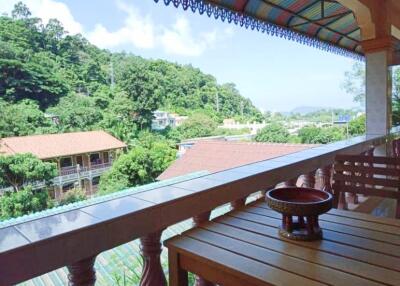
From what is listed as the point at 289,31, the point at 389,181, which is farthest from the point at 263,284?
the point at 289,31

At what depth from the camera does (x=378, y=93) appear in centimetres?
336

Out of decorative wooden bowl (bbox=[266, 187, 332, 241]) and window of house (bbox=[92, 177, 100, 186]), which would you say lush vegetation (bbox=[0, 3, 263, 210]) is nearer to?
window of house (bbox=[92, 177, 100, 186])

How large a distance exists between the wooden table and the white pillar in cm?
276

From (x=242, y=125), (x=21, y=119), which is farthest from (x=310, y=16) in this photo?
(x=242, y=125)

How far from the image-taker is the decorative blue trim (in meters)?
2.08

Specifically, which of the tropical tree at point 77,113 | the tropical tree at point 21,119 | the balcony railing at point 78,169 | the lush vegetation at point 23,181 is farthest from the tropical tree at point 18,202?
the tropical tree at point 77,113

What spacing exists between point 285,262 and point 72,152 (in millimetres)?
15161

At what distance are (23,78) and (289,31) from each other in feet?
43.1

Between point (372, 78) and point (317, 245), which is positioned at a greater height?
point (372, 78)

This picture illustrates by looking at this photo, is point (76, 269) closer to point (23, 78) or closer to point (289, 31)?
point (289, 31)

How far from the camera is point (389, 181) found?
1.32m

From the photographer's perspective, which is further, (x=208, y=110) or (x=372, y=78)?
(x=208, y=110)

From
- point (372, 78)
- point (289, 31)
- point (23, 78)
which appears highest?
point (23, 78)

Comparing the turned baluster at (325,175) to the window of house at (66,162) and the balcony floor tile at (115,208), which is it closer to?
the balcony floor tile at (115,208)
